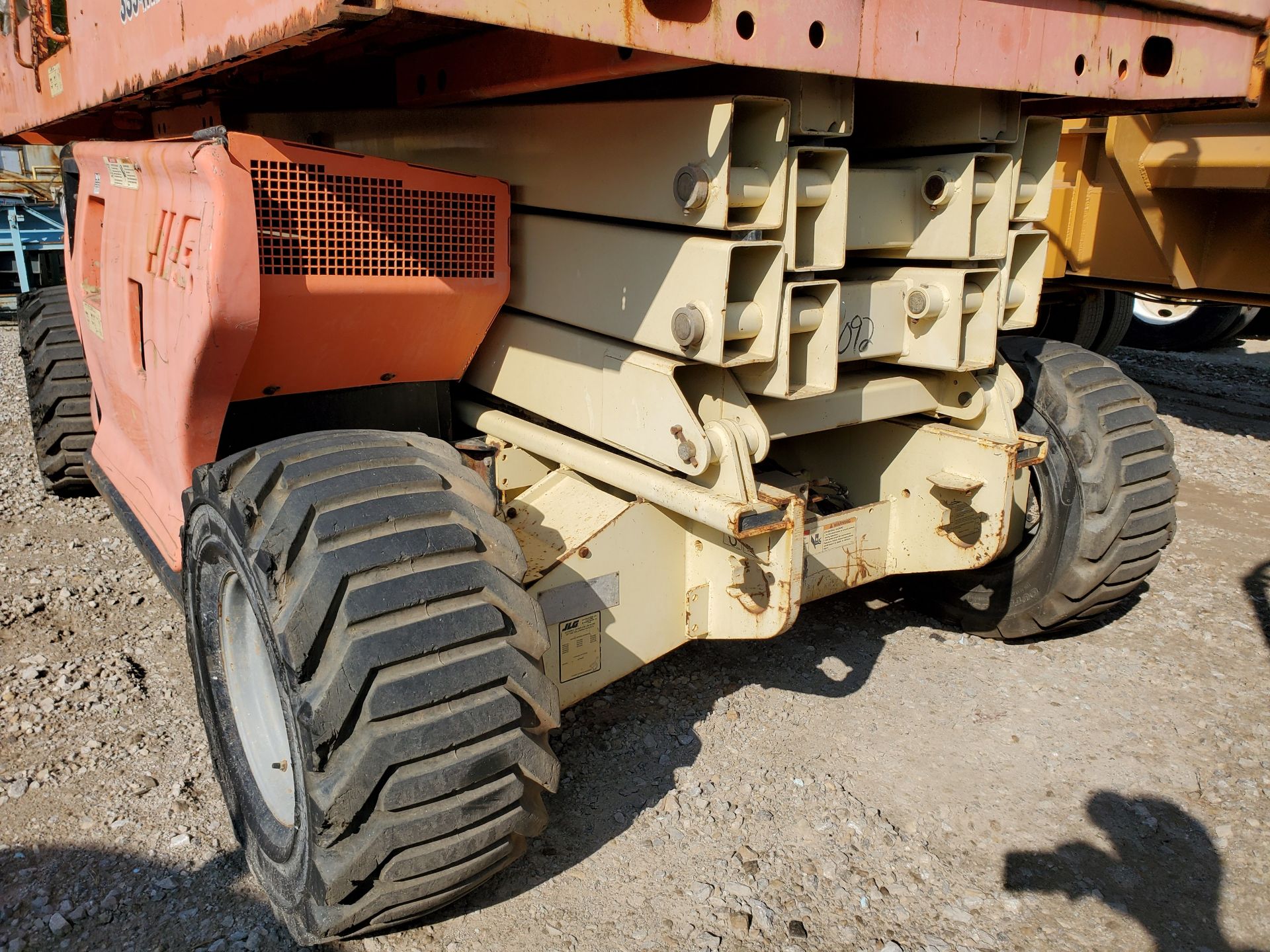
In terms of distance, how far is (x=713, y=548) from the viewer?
9.35 ft

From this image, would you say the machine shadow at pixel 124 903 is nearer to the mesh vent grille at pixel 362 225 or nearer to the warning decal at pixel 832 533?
the mesh vent grille at pixel 362 225

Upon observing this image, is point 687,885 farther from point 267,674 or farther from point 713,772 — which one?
point 267,674

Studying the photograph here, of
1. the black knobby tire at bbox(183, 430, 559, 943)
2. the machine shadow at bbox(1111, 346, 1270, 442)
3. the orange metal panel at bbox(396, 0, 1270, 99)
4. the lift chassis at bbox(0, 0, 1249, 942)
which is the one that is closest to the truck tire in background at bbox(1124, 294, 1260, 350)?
the machine shadow at bbox(1111, 346, 1270, 442)

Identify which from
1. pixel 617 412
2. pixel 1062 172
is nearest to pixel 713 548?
pixel 617 412

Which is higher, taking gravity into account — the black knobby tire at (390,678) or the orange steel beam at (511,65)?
the orange steel beam at (511,65)

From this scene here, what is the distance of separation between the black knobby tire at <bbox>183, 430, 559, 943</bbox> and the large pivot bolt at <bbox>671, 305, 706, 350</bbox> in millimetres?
600

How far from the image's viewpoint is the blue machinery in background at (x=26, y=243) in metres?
10.6

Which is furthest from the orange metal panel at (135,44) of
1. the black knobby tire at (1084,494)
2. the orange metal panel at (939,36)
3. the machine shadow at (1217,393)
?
the machine shadow at (1217,393)

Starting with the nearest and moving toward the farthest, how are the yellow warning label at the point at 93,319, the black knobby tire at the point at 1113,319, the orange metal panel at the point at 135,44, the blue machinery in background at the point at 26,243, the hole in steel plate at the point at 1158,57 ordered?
the orange metal panel at the point at 135,44, the hole in steel plate at the point at 1158,57, the yellow warning label at the point at 93,319, the black knobby tire at the point at 1113,319, the blue machinery in background at the point at 26,243

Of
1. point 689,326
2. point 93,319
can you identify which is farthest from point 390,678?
point 93,319

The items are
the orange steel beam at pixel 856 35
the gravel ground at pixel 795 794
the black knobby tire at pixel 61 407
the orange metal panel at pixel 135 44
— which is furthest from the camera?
the black knobby tire at pixel 61 407

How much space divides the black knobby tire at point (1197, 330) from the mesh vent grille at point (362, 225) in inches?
334

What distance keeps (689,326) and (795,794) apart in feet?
4.68

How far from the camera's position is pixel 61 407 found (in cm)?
505
